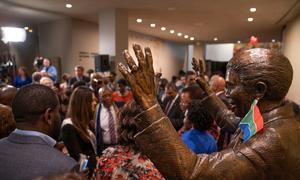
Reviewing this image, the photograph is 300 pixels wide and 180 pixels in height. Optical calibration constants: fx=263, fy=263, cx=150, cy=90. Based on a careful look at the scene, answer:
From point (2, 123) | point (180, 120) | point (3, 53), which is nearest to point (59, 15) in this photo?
point (3, 53)

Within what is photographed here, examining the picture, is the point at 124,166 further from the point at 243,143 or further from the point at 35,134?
the point at 243,143

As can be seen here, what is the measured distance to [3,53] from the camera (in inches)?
286

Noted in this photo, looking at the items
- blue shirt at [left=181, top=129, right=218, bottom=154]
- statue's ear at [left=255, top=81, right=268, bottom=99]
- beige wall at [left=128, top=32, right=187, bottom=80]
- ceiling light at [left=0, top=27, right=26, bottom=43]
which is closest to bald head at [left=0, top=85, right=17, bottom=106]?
blue shirt at [left=181, top=129, right=218, bottom=154]

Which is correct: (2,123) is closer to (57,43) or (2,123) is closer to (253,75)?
(253,75)

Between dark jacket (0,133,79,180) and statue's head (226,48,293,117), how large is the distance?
75 centimetres

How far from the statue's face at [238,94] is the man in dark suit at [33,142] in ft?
2.38

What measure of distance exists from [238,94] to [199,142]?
3.08ft

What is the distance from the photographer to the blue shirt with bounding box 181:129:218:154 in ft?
5.95

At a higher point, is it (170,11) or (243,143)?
(170,11)

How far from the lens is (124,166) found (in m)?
1.45

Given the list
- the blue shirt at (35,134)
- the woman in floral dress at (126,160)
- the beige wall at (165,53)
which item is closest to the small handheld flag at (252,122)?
the woman in floral dress at (126,160)

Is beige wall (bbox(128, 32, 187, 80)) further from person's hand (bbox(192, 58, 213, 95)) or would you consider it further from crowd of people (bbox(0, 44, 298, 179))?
person's hand (bbox(192, 58, 213, 95))

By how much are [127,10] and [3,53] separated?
3643 millimetres

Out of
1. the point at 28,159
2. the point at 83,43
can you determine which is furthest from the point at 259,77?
the point at 83,43
